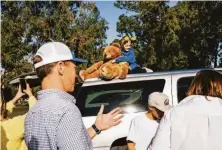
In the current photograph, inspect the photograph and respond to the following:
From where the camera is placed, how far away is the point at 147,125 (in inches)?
197

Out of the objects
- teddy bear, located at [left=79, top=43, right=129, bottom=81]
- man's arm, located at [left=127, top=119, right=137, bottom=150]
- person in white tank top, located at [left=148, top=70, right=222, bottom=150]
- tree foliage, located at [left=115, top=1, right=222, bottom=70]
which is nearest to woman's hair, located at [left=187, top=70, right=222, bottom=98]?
person in white tank top, located at [left=148, top=70, right=222, bottom=150]

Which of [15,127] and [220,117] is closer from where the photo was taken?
[220,117]

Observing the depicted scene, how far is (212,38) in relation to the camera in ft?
131

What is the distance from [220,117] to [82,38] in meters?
32.4

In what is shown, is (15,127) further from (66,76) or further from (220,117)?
(220,117)

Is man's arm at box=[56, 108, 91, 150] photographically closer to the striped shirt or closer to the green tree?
the striped shirt

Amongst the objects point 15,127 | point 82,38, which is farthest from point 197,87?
point 82,38

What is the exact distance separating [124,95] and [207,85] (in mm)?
3070

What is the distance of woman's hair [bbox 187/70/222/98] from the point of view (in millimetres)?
3098

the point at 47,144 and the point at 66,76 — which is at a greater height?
the point at 66,76

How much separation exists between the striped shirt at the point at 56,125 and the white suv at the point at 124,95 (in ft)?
11.8

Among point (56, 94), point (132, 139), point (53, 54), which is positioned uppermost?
point (53, 54)

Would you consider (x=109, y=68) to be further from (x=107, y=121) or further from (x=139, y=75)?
(x=107, y=121)

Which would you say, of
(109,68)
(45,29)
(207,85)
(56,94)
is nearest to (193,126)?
(207,85)
